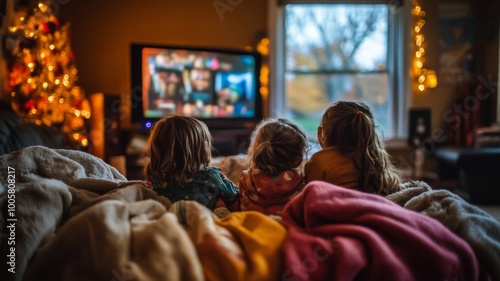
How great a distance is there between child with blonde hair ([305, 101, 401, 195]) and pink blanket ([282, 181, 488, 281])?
1.23 ft

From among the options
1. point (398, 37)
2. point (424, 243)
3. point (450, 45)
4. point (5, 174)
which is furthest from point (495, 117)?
point (5, 174)

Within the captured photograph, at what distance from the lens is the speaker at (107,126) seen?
3977mm

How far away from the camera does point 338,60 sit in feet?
15.7

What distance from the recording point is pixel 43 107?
3662 mm

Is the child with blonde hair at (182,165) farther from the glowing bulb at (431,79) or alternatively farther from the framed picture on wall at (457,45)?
the framed picture on wall at (457,45)

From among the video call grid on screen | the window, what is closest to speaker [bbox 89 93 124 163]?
the video call grid on screen

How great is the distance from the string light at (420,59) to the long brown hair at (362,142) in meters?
3.44

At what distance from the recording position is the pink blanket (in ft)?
3.00

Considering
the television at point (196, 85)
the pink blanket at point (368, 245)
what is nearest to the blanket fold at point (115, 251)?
the pink blanket at point (368, 245)

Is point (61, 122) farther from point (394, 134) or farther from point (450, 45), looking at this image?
point (450, 45)

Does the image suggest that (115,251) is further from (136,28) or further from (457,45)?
(457,45)

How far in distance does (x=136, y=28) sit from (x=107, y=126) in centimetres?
121

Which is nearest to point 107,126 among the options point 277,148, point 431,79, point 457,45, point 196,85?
point 196,85

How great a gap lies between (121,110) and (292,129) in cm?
326
